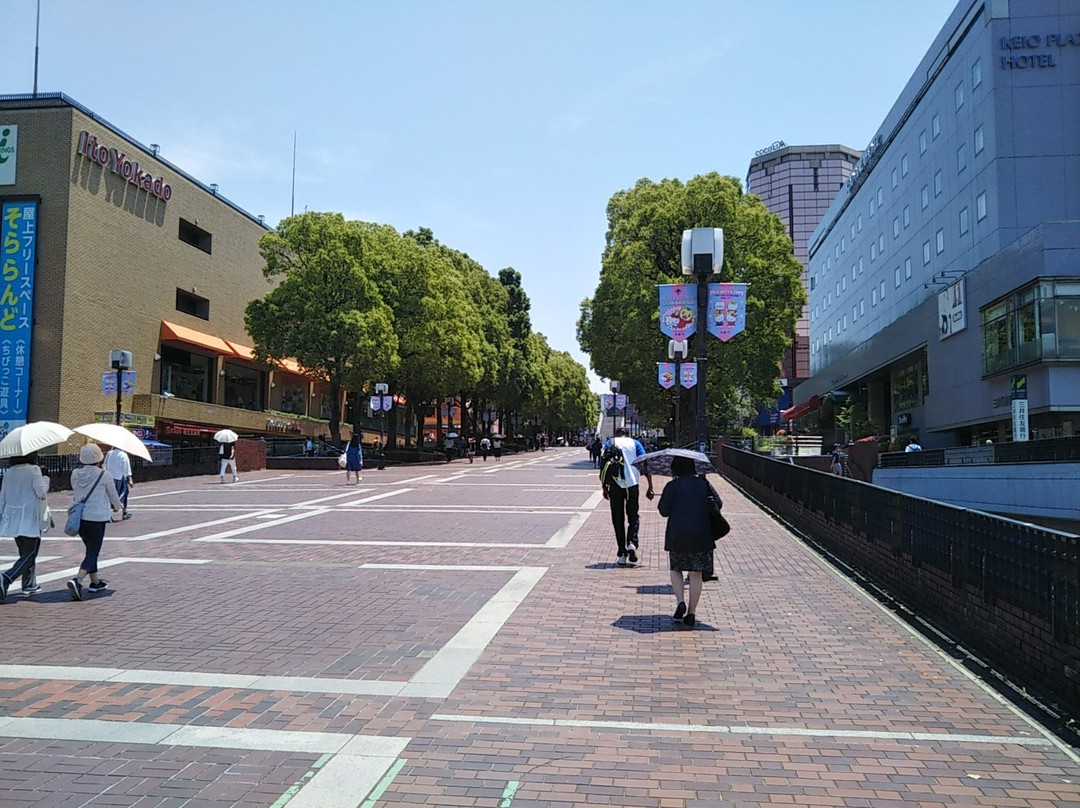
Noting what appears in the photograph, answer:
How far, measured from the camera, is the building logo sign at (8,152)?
34.0 m

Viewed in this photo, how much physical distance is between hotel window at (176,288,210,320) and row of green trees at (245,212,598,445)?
3.68 meters

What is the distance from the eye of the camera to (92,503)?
8.66m

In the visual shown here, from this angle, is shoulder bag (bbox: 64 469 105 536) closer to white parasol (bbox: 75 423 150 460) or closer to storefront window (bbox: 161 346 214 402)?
white parasol (bbox: 75 423 150 460)

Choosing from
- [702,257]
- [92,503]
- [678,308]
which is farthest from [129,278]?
[92,503]

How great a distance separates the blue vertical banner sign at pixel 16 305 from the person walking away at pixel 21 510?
27.8 m

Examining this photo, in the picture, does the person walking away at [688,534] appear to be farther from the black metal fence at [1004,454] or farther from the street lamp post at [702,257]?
the black metal fence at [1004,454]

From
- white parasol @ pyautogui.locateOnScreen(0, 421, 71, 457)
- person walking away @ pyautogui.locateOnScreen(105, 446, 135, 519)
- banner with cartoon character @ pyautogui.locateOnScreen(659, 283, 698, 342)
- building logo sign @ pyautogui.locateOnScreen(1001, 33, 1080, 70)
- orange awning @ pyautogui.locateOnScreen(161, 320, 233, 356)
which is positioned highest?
A: building logo sign @ pyautogui.locateOnScreen(1001, 33, 1080, 70)

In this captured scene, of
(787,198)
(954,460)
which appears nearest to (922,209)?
(954,460)

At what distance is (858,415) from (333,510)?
47.4m

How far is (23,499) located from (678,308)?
17132 mm

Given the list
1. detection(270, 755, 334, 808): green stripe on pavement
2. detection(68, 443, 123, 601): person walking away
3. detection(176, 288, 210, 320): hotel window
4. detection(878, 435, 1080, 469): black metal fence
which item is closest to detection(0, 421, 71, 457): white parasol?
detection(68, 443, 123, 601): person walking away

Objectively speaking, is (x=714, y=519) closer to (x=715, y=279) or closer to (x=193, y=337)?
(x=715, y=279)

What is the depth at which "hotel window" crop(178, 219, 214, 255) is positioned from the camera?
42969 millimetres

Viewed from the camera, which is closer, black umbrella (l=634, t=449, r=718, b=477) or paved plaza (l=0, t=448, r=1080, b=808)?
paved plaza (l=0, t=448, r=1080, b=808)
